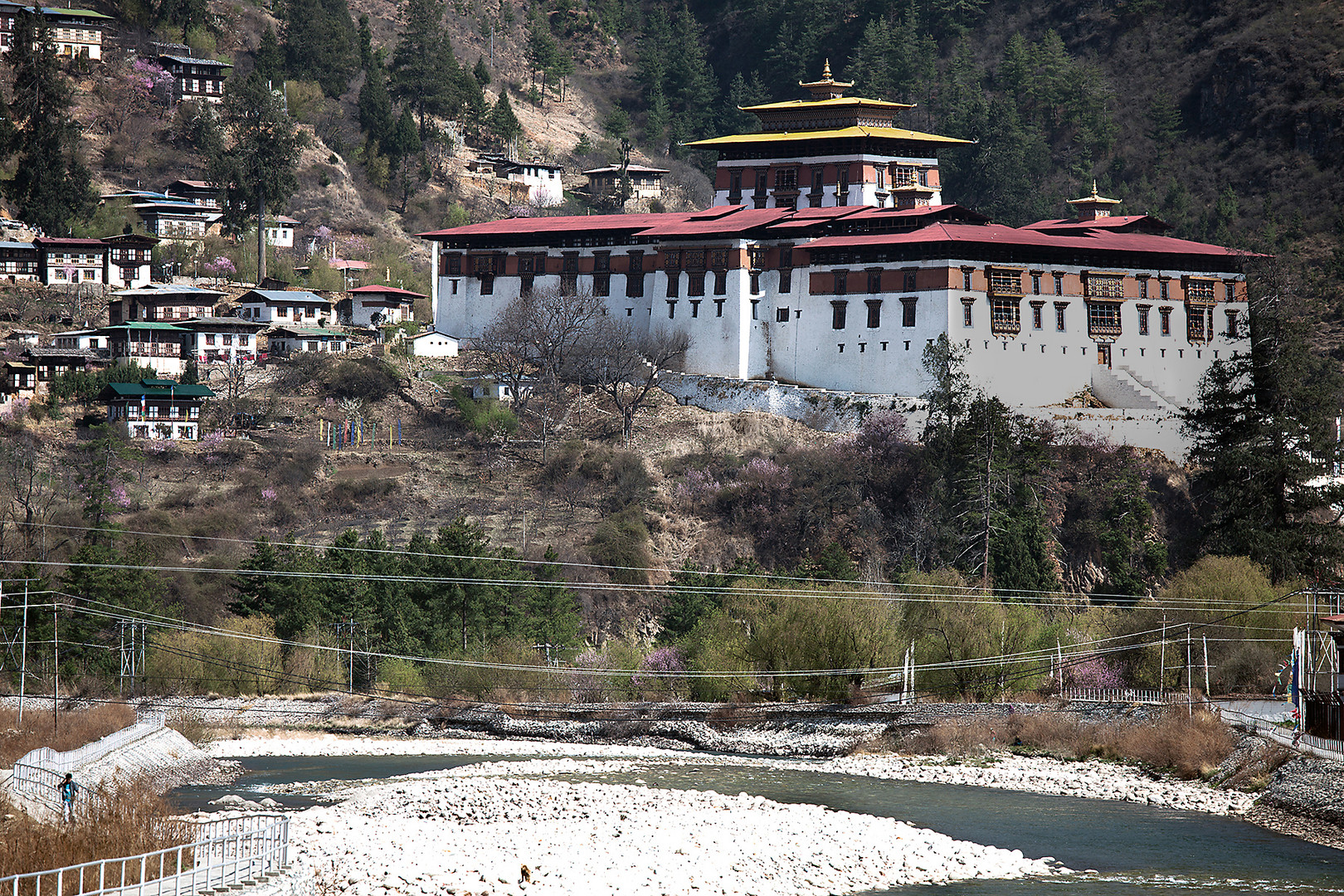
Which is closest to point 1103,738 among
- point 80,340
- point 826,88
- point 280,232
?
point 80,340

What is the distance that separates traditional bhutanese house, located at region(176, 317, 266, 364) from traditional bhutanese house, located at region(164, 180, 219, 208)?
17.1 metres

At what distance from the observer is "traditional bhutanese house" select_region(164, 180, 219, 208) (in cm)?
10350

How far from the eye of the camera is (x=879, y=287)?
250 feet

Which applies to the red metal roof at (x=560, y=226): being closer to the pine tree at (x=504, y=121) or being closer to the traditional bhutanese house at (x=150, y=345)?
the traditional bhutanese house at (x=150, y=345)

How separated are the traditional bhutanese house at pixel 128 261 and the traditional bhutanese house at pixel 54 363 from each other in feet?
33.8

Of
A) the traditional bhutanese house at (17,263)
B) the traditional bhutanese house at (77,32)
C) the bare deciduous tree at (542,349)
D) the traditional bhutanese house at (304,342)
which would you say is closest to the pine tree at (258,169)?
the traditional bhutanese house at (304,342)

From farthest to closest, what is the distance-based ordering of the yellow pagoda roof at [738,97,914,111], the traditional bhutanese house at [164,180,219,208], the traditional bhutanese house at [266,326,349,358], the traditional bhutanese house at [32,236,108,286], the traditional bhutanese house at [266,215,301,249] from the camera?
1. the traditional bhutanese house at [266,215,301,249]
2. the traditional bhutanese house at [164,180,219,208]
3. the yellow pagoda roof at [738,97,914,111]
4. the traditional bhutanese house at [32,236,108,286]
5. the traditional bhutanese house at [266,326,349,358]

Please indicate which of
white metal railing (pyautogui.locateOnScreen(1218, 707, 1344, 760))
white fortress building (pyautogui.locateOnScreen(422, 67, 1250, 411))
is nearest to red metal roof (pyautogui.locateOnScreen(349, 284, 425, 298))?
white fortress building (pyautogui.locateOnScreen(422, 67, 1250, 411))

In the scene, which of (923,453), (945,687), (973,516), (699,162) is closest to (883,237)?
(923,453)

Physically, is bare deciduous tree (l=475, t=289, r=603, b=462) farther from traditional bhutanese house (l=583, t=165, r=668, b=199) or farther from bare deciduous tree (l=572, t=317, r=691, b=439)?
traditional bhutanese house (l=583, t=165, r=668, b=199)

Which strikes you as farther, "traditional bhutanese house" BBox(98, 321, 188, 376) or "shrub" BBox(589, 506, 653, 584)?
"traditional bhutanese house" BBox(98, 321, 188, 376)

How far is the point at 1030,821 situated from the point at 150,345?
56885mm

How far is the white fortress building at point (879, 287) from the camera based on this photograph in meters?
74.7

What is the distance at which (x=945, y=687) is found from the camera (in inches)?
2238
